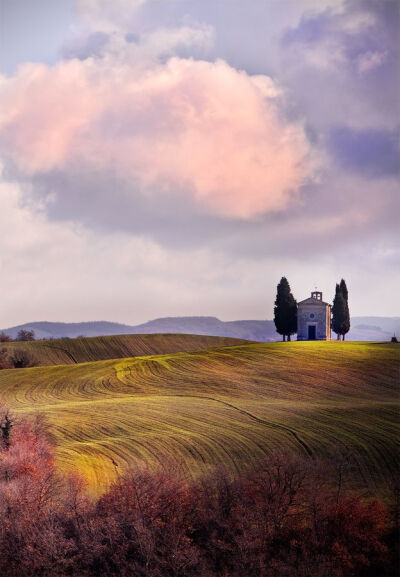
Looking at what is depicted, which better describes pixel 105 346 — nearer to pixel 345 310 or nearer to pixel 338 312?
pixel 338 312

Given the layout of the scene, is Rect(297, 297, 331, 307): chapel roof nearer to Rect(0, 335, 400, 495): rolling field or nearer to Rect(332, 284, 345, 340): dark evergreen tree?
Rect(332, 284, 345, 340): dark evergreen tree

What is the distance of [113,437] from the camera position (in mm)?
39594

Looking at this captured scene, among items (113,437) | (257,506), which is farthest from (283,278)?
(257,506)

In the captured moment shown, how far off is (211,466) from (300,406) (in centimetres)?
1506

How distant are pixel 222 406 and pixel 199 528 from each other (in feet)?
63.7

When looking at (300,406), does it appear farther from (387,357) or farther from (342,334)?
(342,334)

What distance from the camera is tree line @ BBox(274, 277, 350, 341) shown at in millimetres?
88750

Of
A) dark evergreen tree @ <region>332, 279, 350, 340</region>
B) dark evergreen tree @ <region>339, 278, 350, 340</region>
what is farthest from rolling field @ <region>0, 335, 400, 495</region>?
dark evergreen tree @ <region>332, 279, 350, 340</region>

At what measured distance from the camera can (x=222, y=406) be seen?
4691cm

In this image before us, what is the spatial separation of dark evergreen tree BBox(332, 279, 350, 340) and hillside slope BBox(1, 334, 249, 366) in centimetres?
2485

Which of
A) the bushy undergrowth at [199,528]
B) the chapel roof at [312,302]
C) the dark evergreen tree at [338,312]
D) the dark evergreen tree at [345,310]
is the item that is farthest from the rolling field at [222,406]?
the dark evergreen tree at [338,312]

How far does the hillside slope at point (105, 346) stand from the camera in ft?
304

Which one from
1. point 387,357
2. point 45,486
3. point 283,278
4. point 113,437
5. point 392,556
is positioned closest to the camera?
point 392,556

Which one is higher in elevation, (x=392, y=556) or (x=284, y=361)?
(x=284, y=361)
